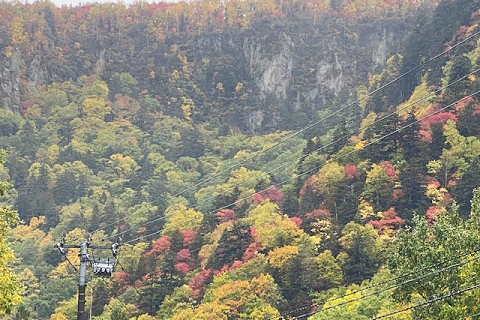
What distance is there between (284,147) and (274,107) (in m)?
35.4

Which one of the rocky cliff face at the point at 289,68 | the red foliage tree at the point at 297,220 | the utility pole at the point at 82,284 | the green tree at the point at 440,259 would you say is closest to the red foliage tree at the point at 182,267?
the red foliage tree at the point at 297,220

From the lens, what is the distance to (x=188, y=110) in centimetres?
18625

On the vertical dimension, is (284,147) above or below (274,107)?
below

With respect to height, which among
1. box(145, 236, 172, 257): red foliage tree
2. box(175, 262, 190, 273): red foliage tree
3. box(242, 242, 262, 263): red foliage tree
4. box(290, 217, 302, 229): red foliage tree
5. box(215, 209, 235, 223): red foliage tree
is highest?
box(215, 209, 235, 223): red foliage tree

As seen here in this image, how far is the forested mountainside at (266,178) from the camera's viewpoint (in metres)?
44.0

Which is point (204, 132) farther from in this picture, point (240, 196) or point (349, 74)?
point (240, 196)

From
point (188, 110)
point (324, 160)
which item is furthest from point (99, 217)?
point (188, 110)

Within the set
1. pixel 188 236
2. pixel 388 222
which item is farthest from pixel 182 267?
pixel 388 222

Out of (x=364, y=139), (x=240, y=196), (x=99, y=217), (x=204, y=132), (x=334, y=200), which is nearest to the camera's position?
(x=334, y=200)

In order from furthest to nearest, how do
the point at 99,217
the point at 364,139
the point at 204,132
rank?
the point at 204,132 → the point at 99,217 → the point at 364,139

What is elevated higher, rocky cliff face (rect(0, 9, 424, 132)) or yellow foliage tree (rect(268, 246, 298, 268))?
rocky cliff face (rect(0, 9, 424, 132))

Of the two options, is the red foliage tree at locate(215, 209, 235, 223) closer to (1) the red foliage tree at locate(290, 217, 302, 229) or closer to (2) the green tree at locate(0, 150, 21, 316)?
(1) the red foliage tree at locate(290, 217, 302, 229)

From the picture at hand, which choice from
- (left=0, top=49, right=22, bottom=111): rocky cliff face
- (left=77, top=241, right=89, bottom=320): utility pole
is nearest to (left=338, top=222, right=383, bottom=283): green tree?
(left=77, top=241, right=89, bottom=320): utility pole

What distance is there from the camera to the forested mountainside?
4397 centimetres
